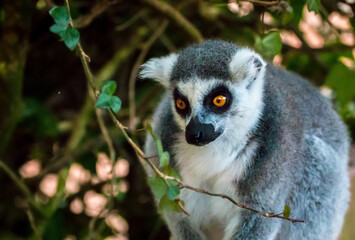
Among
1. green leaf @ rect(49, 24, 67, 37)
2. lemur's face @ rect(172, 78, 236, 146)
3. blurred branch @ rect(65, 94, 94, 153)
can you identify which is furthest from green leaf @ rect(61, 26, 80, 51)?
blurred branch @ rect(65, 94, 94, 153)

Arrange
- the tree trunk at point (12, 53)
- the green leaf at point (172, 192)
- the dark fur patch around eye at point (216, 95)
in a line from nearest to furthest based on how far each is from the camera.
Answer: the green leaf at point (172, 192), the dark fur patch around eye at point (216, 95), the tree trunk at point (12, 53)

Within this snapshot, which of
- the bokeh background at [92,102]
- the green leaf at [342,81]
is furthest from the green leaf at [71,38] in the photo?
the green leaf at [342,81]

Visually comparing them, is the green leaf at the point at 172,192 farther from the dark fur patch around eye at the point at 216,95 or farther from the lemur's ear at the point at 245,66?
the lemur's ear at the point at 245,66

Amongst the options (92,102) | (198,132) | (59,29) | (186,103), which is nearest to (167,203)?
(198,132)

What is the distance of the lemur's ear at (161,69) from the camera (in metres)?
3.61

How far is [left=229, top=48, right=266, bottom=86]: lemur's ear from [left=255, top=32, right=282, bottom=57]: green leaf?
1.03 feet

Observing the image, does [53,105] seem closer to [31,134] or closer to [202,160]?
[31,134]

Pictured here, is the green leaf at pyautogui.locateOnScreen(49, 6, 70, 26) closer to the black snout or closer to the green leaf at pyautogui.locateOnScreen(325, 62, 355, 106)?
the black snout

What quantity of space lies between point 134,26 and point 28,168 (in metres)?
1.87

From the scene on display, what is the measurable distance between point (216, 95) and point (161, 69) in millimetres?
556

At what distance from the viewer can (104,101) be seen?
2750mm

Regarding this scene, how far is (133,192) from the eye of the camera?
5867 mm

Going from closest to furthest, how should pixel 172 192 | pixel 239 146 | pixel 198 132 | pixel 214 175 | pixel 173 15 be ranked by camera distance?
pixel 172 192 → pixel 198 132 → pixel 239 146 → pixel 214 175 → pixel 173 15

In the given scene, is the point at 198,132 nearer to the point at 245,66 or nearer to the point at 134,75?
the point at 245,66
